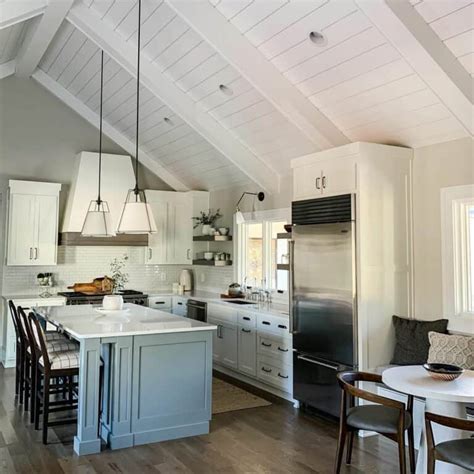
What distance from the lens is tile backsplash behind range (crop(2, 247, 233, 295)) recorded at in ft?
23.0

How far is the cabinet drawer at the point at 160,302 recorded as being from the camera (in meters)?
7.40

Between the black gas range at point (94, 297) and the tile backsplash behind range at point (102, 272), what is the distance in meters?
0.39

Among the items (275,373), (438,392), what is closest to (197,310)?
(275,373)

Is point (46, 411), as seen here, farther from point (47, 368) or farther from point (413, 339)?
point (413, 339)

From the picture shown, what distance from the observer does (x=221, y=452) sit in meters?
3.79

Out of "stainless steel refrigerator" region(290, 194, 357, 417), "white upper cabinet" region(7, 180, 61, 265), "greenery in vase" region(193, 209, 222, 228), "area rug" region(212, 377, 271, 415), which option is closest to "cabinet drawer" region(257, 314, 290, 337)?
"stainless steel refrigerator" region(290, 194, 357, 417)

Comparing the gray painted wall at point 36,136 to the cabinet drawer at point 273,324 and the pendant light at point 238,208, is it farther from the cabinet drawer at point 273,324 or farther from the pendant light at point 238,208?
the cabinet drawer at point 273,324

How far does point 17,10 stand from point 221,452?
14.2 ft

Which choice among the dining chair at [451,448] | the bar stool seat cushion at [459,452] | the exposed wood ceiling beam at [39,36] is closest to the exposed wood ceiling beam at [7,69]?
the exposed wood ceiling beam at [39,36]

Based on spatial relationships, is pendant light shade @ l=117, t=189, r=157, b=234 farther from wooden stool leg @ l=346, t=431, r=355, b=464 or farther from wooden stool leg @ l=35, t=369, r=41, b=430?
wooden stool leg @ l=346, t=431, r=355, b=464

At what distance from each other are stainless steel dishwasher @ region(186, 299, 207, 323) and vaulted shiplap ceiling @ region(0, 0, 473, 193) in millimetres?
1856

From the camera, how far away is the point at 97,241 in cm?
725

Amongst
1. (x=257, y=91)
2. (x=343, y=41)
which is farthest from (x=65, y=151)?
(x=343, y=41)

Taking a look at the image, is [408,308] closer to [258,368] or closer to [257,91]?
[258,368]
